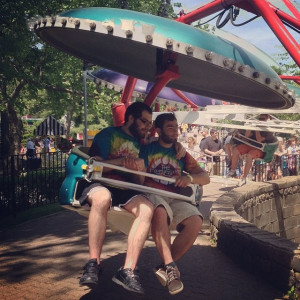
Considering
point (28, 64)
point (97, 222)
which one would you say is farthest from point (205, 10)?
point (28, 64)

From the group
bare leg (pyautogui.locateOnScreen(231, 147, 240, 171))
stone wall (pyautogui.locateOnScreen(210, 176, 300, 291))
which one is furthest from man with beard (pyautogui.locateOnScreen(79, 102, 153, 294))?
bare leg (pyautogui.locateOnScreen(231, 147, 240, 171))

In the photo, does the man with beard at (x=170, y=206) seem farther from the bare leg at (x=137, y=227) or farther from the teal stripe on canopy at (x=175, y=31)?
the teal stripe on canopy at (x=175, y=31)

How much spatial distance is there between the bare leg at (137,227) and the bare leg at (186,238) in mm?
512

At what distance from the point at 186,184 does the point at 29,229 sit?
3983mm

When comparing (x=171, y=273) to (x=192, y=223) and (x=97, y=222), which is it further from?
(x=97, y=222)

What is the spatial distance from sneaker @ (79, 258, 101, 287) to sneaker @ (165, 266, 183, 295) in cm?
54

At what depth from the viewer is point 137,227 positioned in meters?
3.00

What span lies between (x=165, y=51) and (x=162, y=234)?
196 centimetres

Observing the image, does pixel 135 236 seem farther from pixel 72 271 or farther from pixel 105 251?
pixel 105 251

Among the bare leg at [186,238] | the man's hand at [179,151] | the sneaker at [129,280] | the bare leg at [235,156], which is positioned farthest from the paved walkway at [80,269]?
the bare leg at [235,156]

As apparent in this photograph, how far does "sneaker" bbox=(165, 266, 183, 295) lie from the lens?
2.95 metres

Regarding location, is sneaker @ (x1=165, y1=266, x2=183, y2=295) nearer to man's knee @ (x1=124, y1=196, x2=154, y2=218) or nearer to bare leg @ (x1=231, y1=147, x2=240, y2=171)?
man's knee @ (x1=124, y1=196, x2=154, y2=218)

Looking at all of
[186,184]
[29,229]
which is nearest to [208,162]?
[29,229]

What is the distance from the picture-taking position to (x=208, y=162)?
47.9 ft
